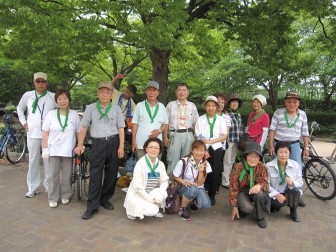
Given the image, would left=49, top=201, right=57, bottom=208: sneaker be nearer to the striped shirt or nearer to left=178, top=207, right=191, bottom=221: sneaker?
left=178, top=207, right=191, bottom=221: sneaker

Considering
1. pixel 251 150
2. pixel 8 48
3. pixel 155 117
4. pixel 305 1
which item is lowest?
pixel 251 150

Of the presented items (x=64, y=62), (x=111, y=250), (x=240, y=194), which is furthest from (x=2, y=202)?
(x=64, y=62)

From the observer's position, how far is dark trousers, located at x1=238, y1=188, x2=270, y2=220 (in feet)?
12.9

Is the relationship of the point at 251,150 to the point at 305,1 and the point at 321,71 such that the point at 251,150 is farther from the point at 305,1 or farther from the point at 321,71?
the point at 321,71

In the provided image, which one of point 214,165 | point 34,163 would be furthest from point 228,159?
point 34,163

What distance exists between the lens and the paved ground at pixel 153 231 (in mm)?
3350

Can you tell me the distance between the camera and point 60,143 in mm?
4324

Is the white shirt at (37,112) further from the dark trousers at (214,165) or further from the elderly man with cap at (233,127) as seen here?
the elderly man with cap at (233,127)

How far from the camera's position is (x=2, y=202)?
4594mm

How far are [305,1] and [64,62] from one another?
24.6 feet

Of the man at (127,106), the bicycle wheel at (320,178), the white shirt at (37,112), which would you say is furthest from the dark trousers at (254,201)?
the white shirt at (37,112)

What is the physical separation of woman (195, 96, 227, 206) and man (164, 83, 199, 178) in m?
0.17

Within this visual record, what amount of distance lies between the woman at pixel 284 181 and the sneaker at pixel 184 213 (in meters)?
1.21

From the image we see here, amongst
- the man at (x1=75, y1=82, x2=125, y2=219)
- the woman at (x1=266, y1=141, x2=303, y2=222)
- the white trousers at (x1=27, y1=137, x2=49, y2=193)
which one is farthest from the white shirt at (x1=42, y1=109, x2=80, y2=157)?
the woman at (x1=266, y1=141, x2=303, y2=222)
